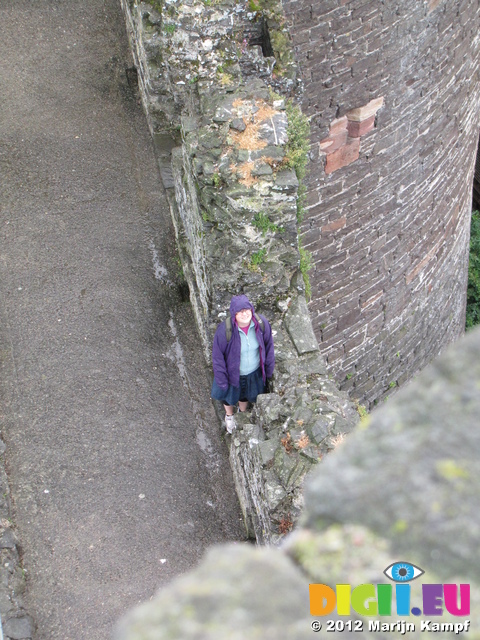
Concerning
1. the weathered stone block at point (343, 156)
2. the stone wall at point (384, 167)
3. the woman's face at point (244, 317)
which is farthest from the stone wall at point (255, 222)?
the weathered stone block at point (343, 156)

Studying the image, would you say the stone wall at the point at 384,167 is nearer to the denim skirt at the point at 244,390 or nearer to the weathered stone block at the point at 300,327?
the weathered stone block at the point at 300,327

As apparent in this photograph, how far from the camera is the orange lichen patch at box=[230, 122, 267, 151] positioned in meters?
4.42

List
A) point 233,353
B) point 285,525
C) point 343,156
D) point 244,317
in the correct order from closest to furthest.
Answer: point 285,525 < point 244,317 < point 233,353 < point 343,156

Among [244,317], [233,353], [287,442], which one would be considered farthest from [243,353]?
[287,442]

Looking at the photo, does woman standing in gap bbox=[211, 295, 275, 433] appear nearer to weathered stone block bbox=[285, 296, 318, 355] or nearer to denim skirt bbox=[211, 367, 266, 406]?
denim skirt bbox=[211, 367, 266, 406]

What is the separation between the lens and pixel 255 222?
4398 millimetres

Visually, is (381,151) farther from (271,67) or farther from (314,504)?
(314,504)

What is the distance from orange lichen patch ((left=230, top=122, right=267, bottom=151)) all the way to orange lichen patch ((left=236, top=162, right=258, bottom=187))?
0.43 feet

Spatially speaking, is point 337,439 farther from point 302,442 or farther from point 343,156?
point 343,156

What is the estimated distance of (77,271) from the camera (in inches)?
231

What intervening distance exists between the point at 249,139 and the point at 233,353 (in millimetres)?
1251

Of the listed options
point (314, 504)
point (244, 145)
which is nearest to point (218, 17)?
point (244, 145)

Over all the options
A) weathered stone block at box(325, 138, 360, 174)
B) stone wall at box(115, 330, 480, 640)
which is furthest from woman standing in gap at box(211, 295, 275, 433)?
stone wall at box(115, 330, 480, 640)

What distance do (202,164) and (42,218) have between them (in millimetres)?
2337
